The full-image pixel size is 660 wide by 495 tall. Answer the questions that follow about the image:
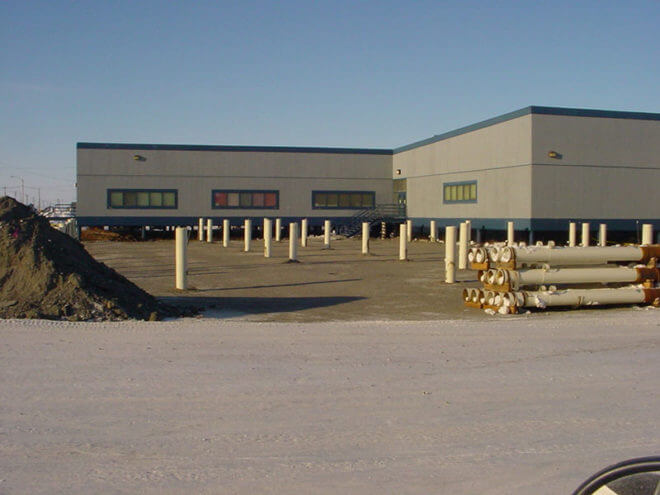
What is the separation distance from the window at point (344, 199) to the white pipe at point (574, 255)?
3957 cm

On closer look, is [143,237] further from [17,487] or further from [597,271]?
[17,487]

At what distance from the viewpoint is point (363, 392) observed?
7.81m

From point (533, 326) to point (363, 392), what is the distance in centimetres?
607

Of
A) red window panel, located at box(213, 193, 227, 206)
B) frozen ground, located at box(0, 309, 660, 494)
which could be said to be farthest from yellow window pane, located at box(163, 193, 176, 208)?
frozen ground, located at box(0, 309, 660, 494)

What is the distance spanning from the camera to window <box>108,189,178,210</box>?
2092 inches

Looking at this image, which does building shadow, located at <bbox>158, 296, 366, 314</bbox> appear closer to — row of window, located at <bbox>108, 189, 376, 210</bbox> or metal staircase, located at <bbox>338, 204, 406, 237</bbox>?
metal staircase, located at <bbox>338, 204, 406, 237</bbox>

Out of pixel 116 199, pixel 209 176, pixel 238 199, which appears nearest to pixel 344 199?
pixel 238 199

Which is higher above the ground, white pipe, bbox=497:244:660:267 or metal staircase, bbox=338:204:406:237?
metal staircase, bbox=338:204:406:237

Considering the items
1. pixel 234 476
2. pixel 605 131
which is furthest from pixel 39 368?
pixel 605 131

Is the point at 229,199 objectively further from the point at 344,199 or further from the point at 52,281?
the point at 52,281

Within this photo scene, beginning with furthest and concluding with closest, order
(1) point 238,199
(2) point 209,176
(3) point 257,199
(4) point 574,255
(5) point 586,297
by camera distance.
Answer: (3) point 257,199
(1) point 238,199
(2) point 209,176
(4) point 574,255
(5) point 586,297

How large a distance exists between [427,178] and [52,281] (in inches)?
1527

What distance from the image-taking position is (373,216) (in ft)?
180

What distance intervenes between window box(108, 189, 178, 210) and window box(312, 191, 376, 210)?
35.4 ft
